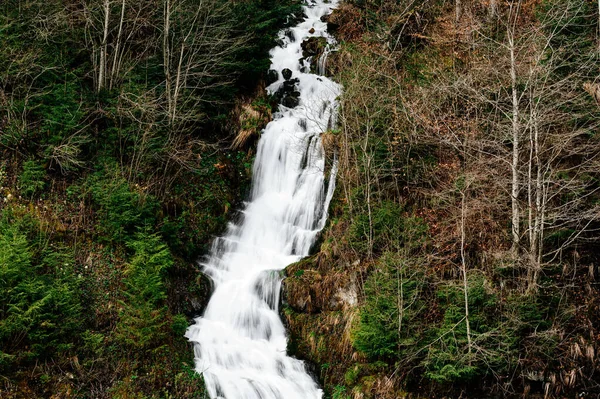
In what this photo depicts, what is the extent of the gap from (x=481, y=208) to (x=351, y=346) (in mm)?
4631

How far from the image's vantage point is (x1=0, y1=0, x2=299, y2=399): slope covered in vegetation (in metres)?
9.56

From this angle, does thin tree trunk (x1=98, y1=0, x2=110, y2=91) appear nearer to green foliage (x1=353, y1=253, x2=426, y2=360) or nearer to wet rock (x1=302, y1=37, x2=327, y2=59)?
→ wet rock (x1=302, y1=37, x2=327, y2=59)

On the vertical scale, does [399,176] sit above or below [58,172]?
above

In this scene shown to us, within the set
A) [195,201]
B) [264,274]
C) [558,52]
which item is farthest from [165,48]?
[558,52]

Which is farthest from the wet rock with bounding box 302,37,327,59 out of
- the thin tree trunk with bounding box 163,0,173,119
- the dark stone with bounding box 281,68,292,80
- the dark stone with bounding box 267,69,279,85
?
→ the thin tree trunk with bounding box 163,0,173,119

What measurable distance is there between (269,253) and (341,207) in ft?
8.89

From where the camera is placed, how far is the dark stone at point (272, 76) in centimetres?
2071

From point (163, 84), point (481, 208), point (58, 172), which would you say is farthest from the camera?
point (163, 84)

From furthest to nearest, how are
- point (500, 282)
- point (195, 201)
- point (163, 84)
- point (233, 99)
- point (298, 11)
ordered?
point (298, 11)
point (233, 99)
point (163, 84)
point (195, 201)
point (500, 282)

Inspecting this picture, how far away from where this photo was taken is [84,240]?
40.3 ft

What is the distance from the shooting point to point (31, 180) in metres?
12.5

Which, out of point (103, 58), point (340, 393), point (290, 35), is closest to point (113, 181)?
point (103, 58)

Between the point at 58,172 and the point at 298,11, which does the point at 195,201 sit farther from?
the point at 298,11

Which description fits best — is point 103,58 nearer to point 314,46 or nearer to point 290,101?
point 290,101
